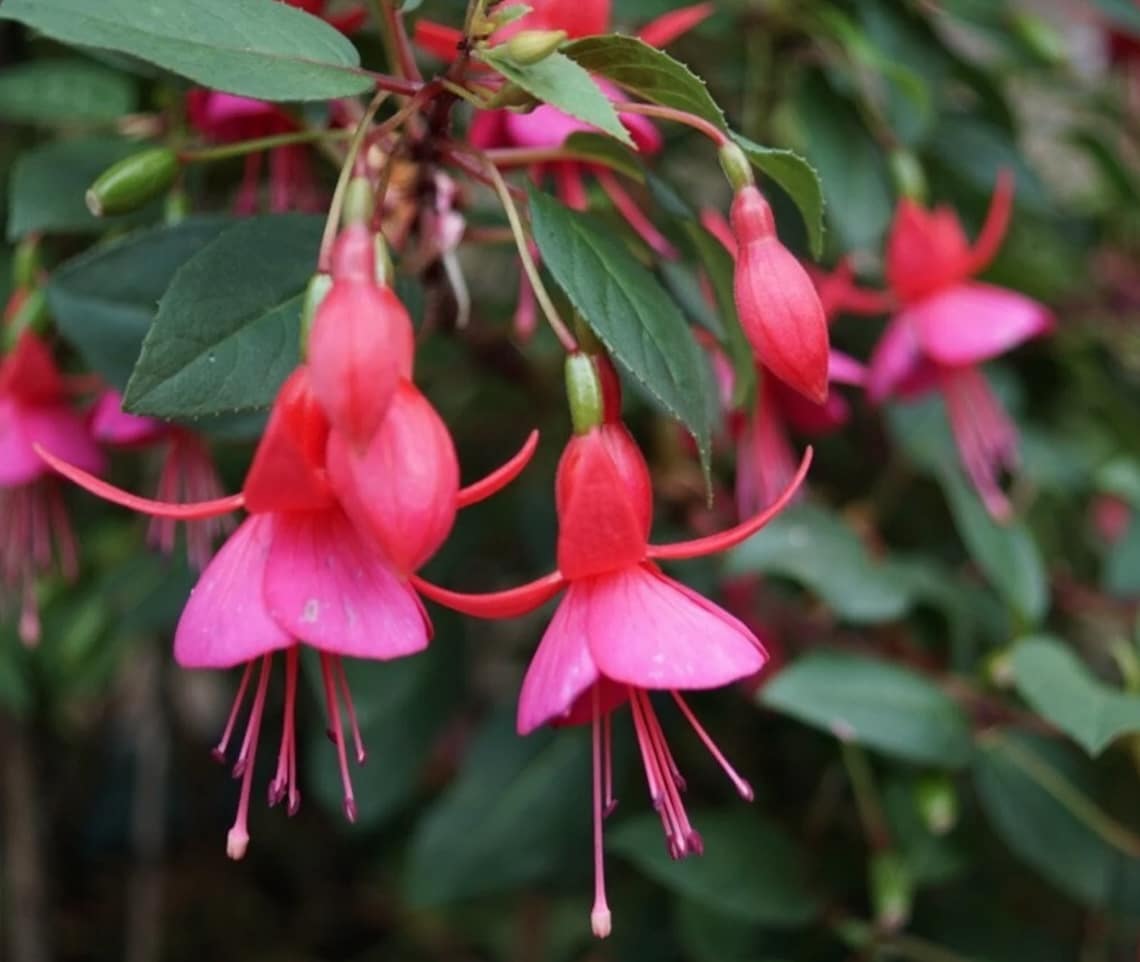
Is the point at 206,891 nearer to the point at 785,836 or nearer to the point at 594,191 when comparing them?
the point at 785,836

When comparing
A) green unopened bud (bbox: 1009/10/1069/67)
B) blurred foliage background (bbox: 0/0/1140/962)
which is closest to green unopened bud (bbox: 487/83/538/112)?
blurred foliage background (bbox: 0/0/1140/962)

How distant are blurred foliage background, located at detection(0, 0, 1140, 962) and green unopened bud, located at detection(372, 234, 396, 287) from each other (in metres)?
0.14

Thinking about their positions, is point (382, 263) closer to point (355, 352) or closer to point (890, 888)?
point (355, 352)

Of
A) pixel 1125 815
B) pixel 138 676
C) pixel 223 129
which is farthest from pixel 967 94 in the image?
pixel 138 676

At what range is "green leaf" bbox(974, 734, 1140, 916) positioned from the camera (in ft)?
2.77

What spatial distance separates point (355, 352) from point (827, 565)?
51cm

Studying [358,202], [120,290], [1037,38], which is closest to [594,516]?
[358,202]

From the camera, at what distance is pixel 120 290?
62cm

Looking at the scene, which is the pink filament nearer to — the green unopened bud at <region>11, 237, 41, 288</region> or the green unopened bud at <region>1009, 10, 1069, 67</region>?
the green unopened bud at <region>1009, 10, 1069, 67</region>

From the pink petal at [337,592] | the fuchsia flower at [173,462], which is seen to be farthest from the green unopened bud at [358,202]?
the fuchsia flower at [173,462]

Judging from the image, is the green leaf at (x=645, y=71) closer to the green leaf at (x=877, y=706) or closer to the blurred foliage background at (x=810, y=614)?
the blurred foliage background at (x=810, y=614)

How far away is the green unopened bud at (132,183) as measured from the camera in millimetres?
593

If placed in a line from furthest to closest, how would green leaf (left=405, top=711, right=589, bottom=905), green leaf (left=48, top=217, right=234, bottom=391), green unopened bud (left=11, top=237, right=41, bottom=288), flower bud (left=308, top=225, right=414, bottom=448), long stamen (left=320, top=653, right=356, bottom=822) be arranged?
green leaf (left=405, top=711, right=589, bottom=905)
green unopened bud (left=11, top=237, right=41, bottom=288)
green leaf (left=48, top=217, right=234, bottom=391)
long stamen (left=320, top=653, right=356, bottom=822)
flower bud (left=308, top=225, right=414, bottom=448)

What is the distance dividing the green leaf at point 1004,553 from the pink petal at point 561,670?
47 cm
